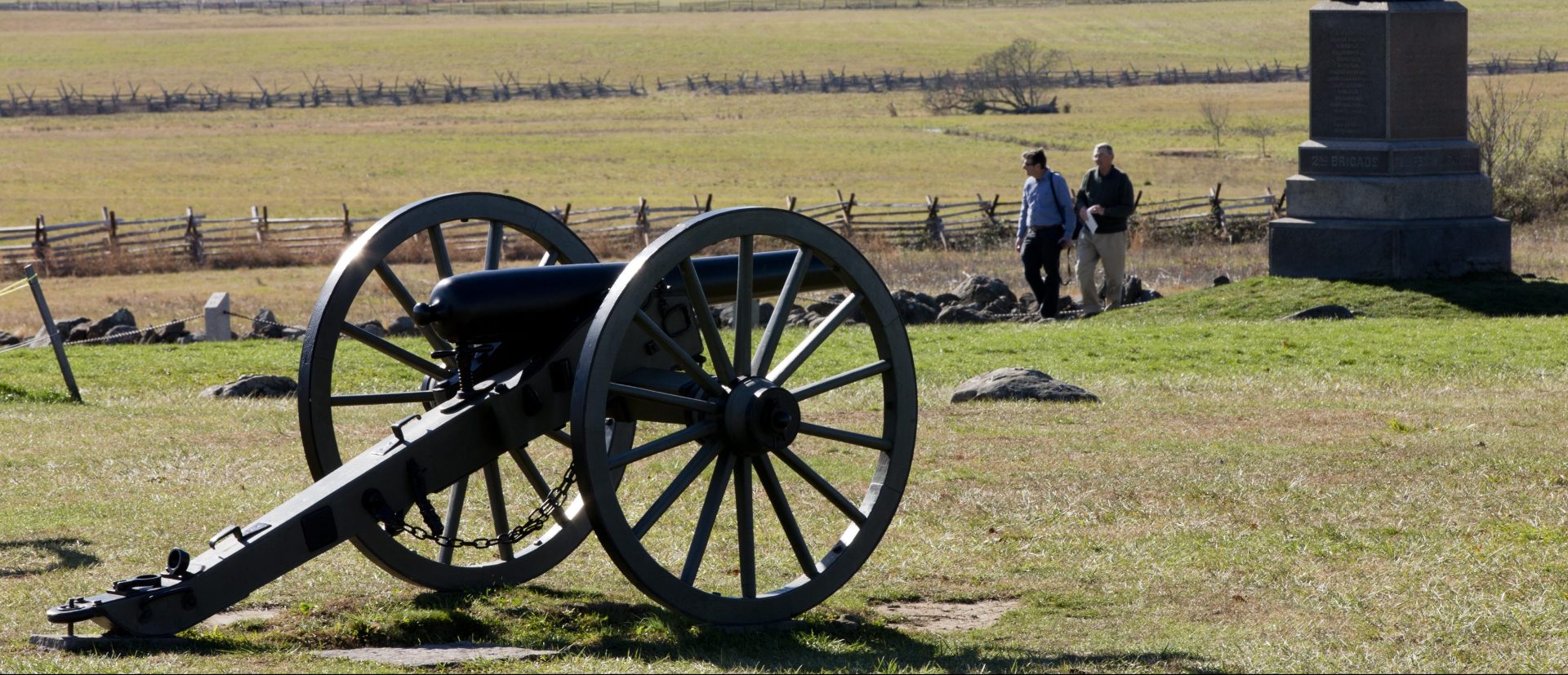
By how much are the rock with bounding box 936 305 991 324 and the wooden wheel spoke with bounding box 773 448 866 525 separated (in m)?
12.5

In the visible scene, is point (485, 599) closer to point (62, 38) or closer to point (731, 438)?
point (731, 438)

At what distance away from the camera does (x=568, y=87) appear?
99.4 m

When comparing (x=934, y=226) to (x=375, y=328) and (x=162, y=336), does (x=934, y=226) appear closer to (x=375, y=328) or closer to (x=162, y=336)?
(x=375, y=328)

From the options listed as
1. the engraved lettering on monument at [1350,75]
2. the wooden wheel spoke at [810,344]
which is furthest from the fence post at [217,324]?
the wooden wheel spoke at [810,344]

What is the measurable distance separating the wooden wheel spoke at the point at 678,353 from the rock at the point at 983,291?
13.8 m

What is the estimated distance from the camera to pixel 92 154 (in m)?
62.2

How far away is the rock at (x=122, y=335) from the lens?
1927 cm

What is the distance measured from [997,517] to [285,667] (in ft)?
13.0

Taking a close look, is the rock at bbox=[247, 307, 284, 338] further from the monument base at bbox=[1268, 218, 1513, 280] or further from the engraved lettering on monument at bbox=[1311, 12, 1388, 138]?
the engraved lettering on monument at bbox=[1311, 12, 1388, 138]

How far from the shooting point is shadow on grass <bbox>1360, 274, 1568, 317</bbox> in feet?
56.0

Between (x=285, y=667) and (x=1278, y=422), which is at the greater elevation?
(x=285, y=667)

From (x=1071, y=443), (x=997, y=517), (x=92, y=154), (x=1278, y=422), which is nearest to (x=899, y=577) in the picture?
(x=997, y=517)

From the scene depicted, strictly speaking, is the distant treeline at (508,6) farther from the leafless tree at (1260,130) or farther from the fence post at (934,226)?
the fence post at (934,226)

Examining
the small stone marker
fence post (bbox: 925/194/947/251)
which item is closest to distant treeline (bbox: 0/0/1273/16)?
fence post (bbox: 925/194/947/251)
